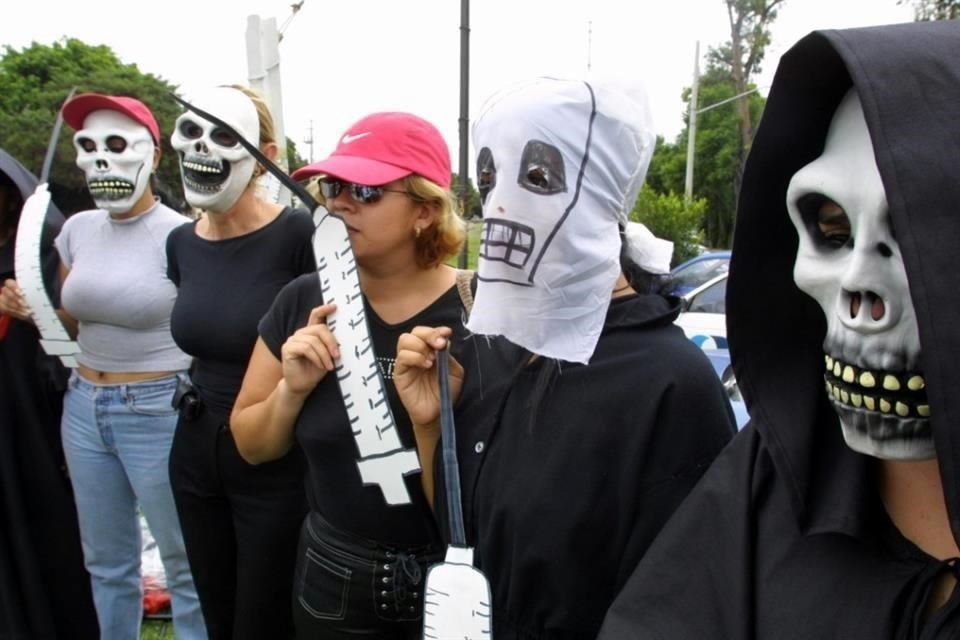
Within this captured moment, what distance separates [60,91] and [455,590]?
106 feet

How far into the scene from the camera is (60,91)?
29.3 m

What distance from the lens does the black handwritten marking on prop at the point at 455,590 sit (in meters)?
1.57

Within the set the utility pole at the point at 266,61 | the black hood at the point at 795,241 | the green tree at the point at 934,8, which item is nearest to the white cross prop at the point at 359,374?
the black hood at the point at 795,241

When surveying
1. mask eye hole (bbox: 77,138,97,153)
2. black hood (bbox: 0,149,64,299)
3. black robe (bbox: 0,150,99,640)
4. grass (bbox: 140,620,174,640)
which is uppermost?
mask eye hole (bbox: 77,138,97,153)

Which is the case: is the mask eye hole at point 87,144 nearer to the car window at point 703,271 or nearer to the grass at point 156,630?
the grass at point 156,630

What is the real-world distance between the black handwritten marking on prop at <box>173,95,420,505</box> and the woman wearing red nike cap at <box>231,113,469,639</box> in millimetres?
40

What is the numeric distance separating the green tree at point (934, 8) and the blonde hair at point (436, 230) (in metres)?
16.4

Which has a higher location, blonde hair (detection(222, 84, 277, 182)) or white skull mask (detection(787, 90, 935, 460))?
blonde hair (detection(222, 84, 277, 182))

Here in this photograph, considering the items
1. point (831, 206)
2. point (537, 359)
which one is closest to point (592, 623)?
point (537, 359)

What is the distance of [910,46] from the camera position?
0.99 m

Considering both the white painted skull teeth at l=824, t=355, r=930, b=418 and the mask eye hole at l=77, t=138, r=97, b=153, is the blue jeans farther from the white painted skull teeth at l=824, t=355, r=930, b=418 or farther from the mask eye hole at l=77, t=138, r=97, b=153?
the white painted skull teeth at l=824, t=355, r=930, b=418

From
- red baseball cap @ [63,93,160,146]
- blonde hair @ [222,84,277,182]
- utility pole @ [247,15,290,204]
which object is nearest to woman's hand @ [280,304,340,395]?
blonde hair @ [222,84,277,182]

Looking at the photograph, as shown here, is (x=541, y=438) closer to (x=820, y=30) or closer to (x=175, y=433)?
Answer: (x=820, y=30)

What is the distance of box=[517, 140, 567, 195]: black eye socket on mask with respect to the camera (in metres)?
1.56
